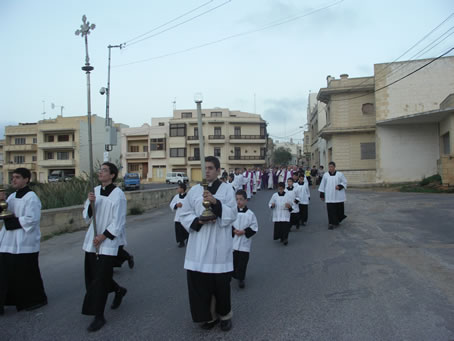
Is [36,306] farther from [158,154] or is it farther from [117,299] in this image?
[158,154]

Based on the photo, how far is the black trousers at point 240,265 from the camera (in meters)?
5.38

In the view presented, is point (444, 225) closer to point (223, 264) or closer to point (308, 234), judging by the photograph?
point (308, 234)

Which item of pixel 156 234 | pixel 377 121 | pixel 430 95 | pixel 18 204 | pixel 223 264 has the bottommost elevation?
pixel 156 234

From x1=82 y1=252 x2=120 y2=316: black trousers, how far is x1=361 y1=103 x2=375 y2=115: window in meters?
→ 26.0

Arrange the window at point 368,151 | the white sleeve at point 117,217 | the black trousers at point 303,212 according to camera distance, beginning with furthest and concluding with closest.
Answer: the window at point 368,151
the black trousers at point 303,212
the white sleeve at point 117,217

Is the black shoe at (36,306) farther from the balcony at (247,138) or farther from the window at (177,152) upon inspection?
the balcony at (247,138)

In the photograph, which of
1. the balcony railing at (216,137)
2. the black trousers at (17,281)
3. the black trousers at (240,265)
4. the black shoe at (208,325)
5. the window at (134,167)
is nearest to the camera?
the black shoe at (208,325)

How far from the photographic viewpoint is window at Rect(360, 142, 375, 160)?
2688 cm

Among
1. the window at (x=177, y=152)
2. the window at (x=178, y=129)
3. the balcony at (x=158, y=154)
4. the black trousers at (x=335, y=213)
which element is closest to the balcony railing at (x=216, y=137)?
the window at (x=178, y=129)

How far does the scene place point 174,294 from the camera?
5035 millimetres

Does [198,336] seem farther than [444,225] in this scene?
No

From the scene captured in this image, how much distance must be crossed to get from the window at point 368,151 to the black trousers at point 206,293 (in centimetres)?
2538

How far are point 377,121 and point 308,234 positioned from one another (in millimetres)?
17526

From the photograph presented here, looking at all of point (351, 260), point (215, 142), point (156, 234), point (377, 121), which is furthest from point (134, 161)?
point (351, 260)
